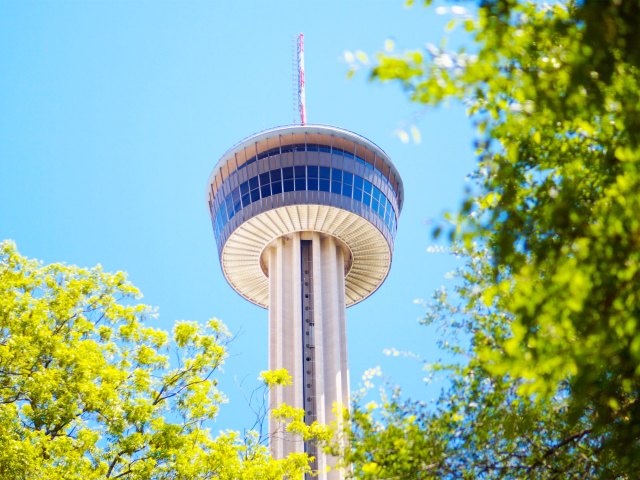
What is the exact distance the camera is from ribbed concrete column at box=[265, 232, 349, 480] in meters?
42.6

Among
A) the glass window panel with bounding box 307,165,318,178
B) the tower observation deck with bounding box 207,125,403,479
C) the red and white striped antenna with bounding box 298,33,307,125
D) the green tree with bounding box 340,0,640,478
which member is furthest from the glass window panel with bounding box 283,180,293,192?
the green tree with bounding box 340,0,640,478

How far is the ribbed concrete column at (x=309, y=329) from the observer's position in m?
42.6

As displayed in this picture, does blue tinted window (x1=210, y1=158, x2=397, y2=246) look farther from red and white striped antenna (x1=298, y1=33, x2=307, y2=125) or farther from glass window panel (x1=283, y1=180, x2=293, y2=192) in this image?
red and white striped antenna (x1=298, y1=33, x2=307, y2=125)

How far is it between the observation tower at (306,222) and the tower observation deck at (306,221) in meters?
0.07

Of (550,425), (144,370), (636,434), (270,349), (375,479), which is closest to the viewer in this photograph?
(636,434)

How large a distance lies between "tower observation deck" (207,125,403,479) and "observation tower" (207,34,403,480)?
0.07 m

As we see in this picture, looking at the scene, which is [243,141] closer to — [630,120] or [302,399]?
[302,399]

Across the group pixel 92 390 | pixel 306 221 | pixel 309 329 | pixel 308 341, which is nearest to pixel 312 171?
pixel 306 221

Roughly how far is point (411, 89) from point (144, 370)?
12.7 metres

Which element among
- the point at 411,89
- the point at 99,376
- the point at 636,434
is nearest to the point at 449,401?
the point at 636,434

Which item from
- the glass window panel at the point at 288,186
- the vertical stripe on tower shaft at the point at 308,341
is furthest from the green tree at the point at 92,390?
the glass window panel at the point at 288,186

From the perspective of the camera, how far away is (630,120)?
5152 millimetres

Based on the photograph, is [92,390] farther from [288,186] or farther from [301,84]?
[301,84]

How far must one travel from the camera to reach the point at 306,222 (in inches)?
1932
